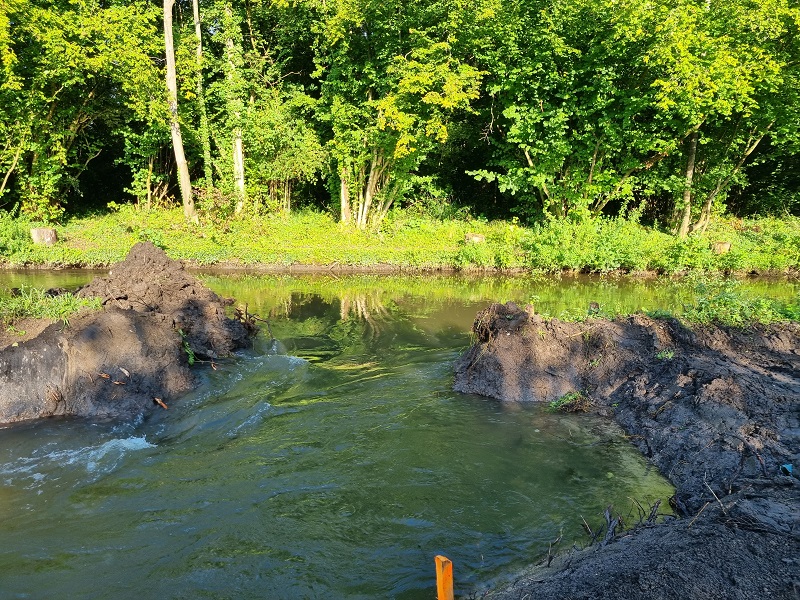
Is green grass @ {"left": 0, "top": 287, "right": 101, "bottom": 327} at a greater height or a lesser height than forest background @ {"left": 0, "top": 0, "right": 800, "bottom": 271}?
lesser

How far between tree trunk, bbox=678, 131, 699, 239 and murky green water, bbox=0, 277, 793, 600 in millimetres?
16525

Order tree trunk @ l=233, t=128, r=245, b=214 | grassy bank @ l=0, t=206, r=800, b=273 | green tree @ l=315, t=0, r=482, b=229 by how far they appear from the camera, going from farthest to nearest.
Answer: tree trunk @ l=233, t=128, r=245, b=214 < green tree @ l=315, t=0, r=482, b=229 < grassy bank @ l=0, t=206, r=800, b=273

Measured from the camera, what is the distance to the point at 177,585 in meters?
4.42

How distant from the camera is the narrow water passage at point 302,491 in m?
4.57

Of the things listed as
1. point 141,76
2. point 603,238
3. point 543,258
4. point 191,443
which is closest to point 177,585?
point 191,443

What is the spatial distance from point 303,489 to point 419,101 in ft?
57.0

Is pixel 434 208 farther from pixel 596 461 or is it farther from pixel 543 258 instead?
pixel 596 461

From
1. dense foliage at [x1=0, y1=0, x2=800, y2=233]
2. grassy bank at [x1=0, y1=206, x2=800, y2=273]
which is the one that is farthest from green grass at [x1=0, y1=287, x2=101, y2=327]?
dense foliage at [x1=0, y1=0, x2=800, y2=233]

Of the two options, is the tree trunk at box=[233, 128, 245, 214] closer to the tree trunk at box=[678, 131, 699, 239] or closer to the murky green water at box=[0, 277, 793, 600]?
the murky green water at box=[0, 277, 793, 600]

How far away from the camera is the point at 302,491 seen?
5.74 meters

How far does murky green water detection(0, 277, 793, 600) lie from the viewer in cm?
458

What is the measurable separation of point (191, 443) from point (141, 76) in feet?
57.0

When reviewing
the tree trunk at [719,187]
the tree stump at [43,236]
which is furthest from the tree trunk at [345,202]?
the tree trunk at [719,187]

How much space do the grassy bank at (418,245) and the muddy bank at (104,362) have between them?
10.4 m
